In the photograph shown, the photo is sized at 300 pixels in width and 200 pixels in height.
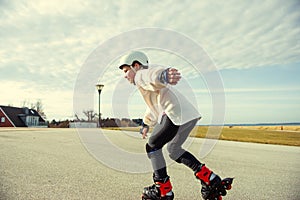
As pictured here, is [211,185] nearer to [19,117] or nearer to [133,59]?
[133,59]

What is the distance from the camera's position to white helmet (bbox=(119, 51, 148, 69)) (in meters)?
2.11

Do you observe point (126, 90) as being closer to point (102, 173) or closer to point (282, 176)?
point (102, 173)

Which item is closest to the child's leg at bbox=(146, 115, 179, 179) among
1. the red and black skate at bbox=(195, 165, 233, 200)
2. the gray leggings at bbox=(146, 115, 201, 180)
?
the gray leggings at bbox=(146, 115, 201, 180)

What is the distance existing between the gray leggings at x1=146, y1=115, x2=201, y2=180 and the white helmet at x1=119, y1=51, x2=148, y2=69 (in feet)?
1.72

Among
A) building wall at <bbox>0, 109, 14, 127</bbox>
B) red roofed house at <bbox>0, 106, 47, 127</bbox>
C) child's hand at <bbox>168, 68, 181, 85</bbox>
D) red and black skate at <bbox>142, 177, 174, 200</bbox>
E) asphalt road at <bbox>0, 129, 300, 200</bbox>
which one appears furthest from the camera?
red roofed house at <bbox>0, 106, 47, 127</bbox>

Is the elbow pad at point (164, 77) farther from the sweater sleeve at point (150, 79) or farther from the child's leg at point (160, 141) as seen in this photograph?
the child's leg at point (160, 141)

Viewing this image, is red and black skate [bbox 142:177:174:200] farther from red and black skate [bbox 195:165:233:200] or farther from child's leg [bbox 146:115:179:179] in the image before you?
red and black skate [bbox 195:165:233:200]

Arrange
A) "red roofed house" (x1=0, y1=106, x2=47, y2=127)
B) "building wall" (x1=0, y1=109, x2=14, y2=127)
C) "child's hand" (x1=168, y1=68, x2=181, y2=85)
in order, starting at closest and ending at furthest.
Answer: "child's hand" (x1=168, y1=68, x2=181, y2=85) < "building wall" (x1=0, y1=109, x2=14, y2=127) < "red roofed house" (x1=0, y1=106, x2=47, y2=127)

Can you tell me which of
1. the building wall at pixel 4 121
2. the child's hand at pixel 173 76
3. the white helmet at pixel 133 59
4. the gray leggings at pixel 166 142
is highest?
the building wall at pixel 4 121

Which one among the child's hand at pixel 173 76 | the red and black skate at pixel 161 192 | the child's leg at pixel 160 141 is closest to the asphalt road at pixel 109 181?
the red and black skate at pixel 161 192

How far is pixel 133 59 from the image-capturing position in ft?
6.95

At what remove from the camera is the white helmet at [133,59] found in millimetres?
2107

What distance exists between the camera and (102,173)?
126 inches

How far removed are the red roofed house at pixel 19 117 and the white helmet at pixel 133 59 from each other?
34.8 m
